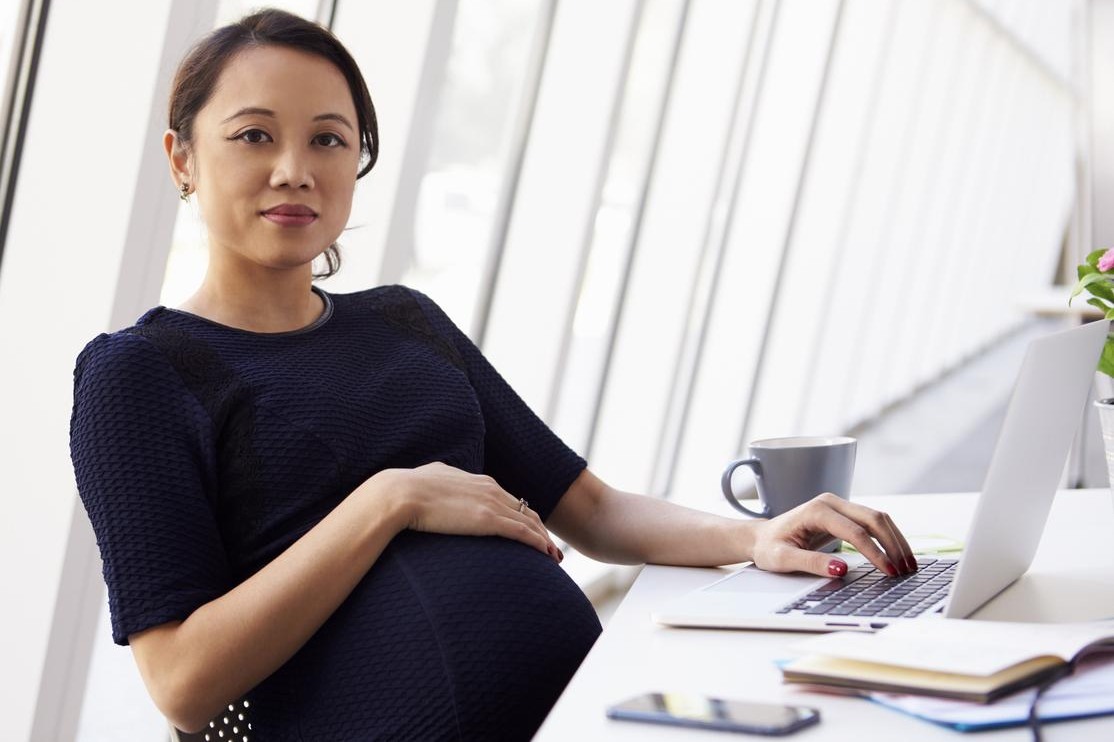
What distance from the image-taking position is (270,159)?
1360mm

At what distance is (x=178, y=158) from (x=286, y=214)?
0.58ft

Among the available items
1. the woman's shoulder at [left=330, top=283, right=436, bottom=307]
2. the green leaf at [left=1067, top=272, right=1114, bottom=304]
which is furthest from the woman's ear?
the green leaf at [left=1067, top=272, right=1114, bottom=304]

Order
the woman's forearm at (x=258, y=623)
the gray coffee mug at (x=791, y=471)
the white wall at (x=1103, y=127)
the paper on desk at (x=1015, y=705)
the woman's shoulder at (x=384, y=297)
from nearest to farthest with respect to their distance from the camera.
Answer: the paper on desk at (x=1015, y=705), the woman's forearm at (x=258, y=623), the gray coffee mug at (x=791, y=471), the woman's shoulder at (x=384, y=297), the white wall at (x=1103, y=127)

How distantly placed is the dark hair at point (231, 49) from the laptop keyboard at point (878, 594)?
71cm

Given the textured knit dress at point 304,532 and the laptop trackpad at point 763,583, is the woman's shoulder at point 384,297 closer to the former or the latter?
the textured knit dress at point 304,532

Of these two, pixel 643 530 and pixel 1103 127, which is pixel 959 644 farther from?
pixel 1103 127

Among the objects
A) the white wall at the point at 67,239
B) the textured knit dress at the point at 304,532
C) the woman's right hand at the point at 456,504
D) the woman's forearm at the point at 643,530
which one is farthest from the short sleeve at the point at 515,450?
the white wall at the point at 67,239

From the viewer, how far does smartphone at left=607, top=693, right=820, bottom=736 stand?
792 mm

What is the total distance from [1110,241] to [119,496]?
75.9 inches

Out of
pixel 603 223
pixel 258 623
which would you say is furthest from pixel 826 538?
pixel 603 223

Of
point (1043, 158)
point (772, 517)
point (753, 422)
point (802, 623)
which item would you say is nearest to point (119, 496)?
point (802, 623)

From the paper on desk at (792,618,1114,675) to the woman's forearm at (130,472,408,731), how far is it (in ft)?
1.39

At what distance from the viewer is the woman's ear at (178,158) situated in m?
1.44

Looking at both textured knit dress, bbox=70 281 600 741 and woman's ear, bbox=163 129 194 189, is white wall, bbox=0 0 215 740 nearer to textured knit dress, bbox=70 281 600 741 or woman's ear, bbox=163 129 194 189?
woman's ear, bbox=163 129 194 189
